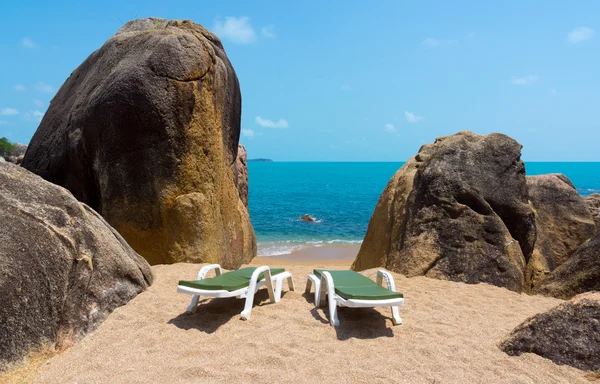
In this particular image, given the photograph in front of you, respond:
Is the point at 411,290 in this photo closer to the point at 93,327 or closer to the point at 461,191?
the point at 461,191

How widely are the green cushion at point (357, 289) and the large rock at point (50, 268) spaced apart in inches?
105

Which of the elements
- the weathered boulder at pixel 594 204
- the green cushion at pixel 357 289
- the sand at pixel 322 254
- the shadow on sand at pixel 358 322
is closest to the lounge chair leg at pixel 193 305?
the shadow on sand at pixel 358 322

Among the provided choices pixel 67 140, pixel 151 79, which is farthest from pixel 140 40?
pixel 67 140

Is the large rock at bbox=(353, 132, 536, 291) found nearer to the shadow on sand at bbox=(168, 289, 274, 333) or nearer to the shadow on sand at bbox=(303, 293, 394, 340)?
the shadow on sand at bbox=(303, 293, 394, 340)

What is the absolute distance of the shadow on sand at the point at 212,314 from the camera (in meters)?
5.51

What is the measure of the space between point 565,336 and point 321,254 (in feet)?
50.9

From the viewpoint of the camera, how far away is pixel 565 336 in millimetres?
4727

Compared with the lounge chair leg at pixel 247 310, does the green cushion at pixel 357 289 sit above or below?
above

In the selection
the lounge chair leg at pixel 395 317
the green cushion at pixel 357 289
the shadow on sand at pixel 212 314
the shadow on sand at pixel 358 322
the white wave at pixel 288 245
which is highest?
the green cushion at pixel 357 289

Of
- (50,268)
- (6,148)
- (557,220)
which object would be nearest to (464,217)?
(557,220)

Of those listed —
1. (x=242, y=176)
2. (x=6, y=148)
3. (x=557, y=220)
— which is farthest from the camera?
(x=6, y=148)

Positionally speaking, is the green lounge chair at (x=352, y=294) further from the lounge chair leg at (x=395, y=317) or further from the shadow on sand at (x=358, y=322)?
the shadow on sand at (x=358, y=322)

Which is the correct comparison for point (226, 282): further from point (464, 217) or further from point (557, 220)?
point (557, 220)

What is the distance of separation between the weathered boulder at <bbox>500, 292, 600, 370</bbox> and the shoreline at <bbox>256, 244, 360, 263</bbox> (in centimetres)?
1316
